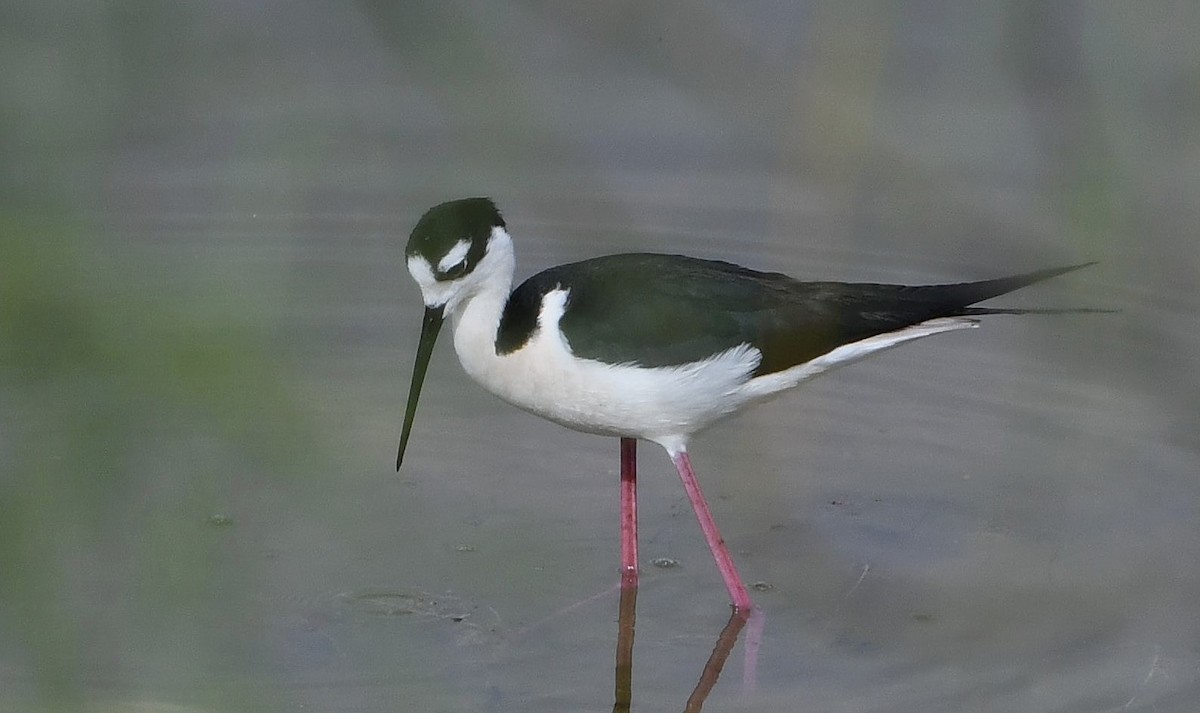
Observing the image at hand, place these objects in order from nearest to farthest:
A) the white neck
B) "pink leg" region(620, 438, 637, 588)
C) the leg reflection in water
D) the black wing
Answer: the leg reflection in water
the black wing
the white neck
"pink leg" region(620, 438, 637, 588)

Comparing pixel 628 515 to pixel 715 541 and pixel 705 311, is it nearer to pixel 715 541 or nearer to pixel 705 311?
pixel 715 541

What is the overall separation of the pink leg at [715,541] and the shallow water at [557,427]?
0.09 m

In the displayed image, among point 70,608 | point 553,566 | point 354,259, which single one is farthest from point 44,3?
point 354,259

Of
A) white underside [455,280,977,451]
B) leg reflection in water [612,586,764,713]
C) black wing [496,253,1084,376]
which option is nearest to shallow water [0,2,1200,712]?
leg reflection in water [612,586,764,713]

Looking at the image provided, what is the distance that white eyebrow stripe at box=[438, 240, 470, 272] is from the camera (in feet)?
14.0

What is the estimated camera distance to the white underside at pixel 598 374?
423cm

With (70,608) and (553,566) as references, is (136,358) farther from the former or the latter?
(553,566)

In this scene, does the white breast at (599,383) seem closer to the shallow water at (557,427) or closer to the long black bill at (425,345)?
the long black bill at (425,345)

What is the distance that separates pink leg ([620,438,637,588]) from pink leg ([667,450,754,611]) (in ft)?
0.58

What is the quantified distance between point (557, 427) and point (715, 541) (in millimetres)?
1104

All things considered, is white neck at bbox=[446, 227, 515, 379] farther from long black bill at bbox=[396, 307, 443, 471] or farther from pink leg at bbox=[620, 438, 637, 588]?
pink leg at bbox=[620, 438, 637, 588]

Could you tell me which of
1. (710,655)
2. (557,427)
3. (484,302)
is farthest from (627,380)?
(557,427)

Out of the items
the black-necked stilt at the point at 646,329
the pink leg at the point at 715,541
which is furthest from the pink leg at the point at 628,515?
the pink leg at the point at 715,541

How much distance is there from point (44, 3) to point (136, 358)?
20.2 inches
